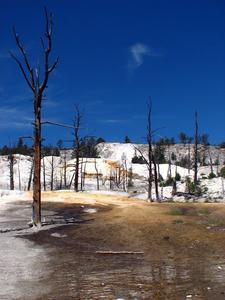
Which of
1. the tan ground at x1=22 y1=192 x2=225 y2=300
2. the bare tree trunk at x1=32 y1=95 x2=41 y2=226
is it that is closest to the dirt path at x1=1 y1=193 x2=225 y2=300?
the tan ground at x1=22 y1=192 x2=225 y2=300

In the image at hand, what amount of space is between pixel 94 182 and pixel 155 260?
96.5m

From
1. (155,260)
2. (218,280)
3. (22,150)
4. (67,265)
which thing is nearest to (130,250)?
(155,260)

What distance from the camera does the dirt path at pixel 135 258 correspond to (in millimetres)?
10516

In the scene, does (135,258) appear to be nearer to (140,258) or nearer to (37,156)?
(140,258)

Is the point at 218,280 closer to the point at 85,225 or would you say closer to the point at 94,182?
the point at 85,225

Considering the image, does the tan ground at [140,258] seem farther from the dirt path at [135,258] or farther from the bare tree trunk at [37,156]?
the bare tree trunk at [37,156]

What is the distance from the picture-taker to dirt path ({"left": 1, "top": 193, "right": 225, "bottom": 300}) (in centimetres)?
1052

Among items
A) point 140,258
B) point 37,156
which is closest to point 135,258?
point 140,258

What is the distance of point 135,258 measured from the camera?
47.6ft

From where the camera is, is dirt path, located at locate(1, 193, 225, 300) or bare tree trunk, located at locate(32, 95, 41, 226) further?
bare tree trunk, located at locate(32, 95, 41, 226)

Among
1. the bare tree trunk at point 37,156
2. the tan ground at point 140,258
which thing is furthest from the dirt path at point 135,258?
the bare tree trunk at point 37,156

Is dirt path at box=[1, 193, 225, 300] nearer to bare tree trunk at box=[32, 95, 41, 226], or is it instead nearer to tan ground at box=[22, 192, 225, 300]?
tan ground at box=[22, 192, 225, 300]

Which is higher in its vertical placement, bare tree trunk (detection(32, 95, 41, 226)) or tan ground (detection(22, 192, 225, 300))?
bare tree trunk (detection(32, 95, 41, 226))

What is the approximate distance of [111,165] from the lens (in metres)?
122
